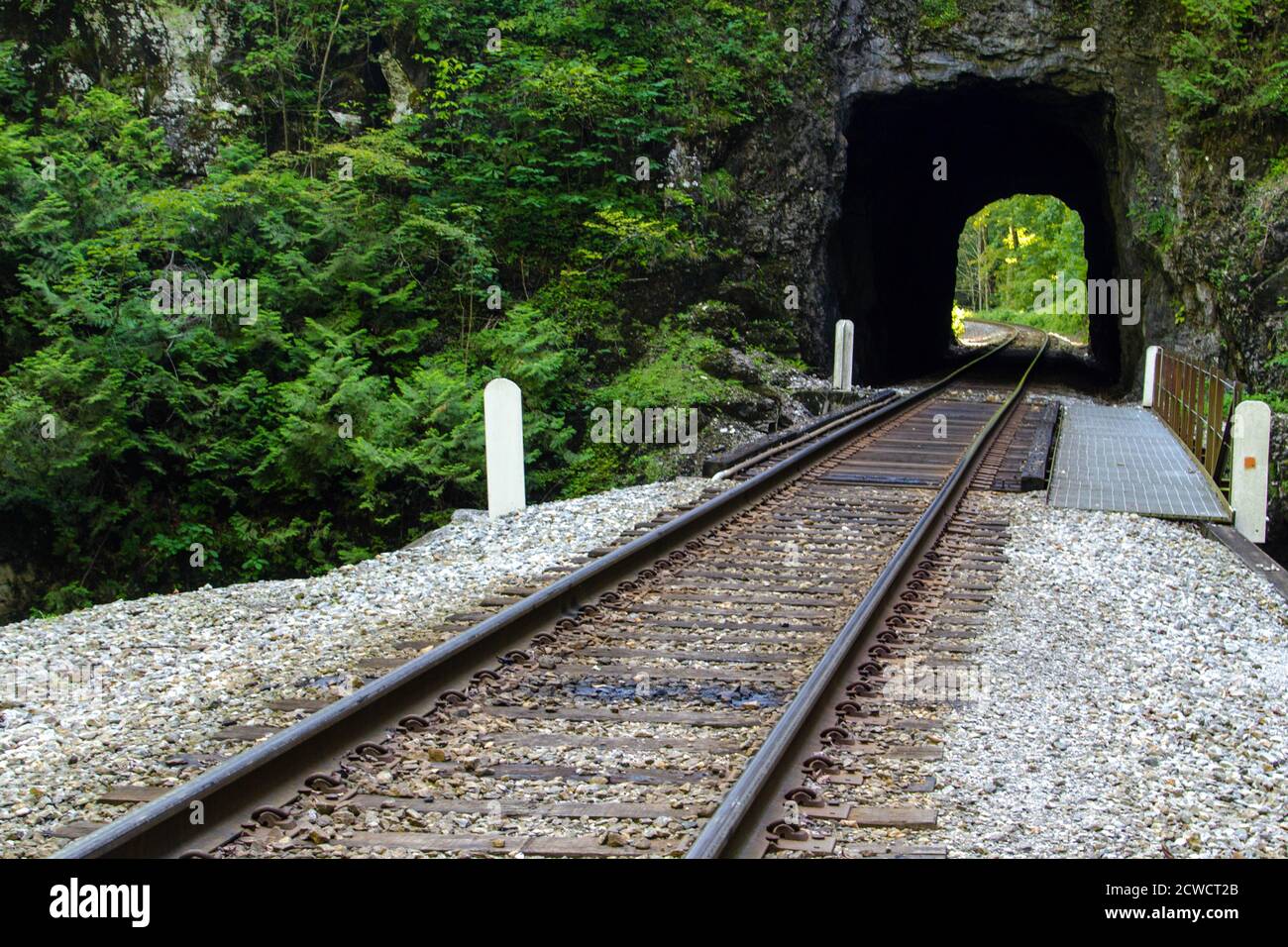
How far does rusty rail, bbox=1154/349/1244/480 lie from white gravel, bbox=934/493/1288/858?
349cm

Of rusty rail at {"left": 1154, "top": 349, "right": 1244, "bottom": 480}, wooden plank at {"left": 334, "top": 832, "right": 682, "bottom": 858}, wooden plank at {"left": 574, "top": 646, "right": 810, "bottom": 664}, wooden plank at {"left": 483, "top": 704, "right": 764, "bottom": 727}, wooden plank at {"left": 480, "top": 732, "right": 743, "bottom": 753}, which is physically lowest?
wooden plank at {"left": 334, "top": 832, "right": 682, "bottom": 858}

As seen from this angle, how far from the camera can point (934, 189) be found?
33156 mm

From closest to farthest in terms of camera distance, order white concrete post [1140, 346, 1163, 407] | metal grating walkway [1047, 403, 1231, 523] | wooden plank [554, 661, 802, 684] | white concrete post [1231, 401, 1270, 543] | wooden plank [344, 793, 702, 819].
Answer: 1. wooden plank [344, 793, 702, 819]
2. wooden plank [554, 661, 802, 684]
3. white concrete post [1231, 401, 1270, 543]
4. metal grating walkway [1047, 403, 1231, 523]
5. white concrete post [1140, 346, 1163, 407]

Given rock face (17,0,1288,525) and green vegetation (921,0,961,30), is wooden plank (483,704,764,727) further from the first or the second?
green vegetation (921,0,961,30)

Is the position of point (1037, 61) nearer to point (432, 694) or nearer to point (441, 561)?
point (441, 561)

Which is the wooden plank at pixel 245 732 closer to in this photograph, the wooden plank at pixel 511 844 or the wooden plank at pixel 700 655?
the wooden plank at pixel 511 844

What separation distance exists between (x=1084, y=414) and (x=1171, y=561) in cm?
1012

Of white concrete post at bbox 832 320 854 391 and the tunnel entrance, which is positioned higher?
the tunnel entrance

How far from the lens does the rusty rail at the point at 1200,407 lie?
12031 millimetres

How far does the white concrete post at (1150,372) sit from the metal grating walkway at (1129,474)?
8.61 ft

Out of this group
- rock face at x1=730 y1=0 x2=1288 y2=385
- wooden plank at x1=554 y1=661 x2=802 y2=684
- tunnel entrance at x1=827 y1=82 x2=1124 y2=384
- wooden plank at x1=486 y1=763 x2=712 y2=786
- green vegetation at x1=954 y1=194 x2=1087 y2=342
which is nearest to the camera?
wooden plank at x1=486 y1=763 x2=712 y2=786

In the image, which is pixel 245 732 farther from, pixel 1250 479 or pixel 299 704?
pixel 1250 479

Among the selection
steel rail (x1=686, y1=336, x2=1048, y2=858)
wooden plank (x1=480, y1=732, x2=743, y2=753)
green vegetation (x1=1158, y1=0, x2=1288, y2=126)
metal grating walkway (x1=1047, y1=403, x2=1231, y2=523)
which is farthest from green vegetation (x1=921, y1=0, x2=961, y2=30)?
wooden plank (x1=480, y1=732, x2=743, y2=753)

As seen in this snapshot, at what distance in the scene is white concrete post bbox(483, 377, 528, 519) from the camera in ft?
34.9
